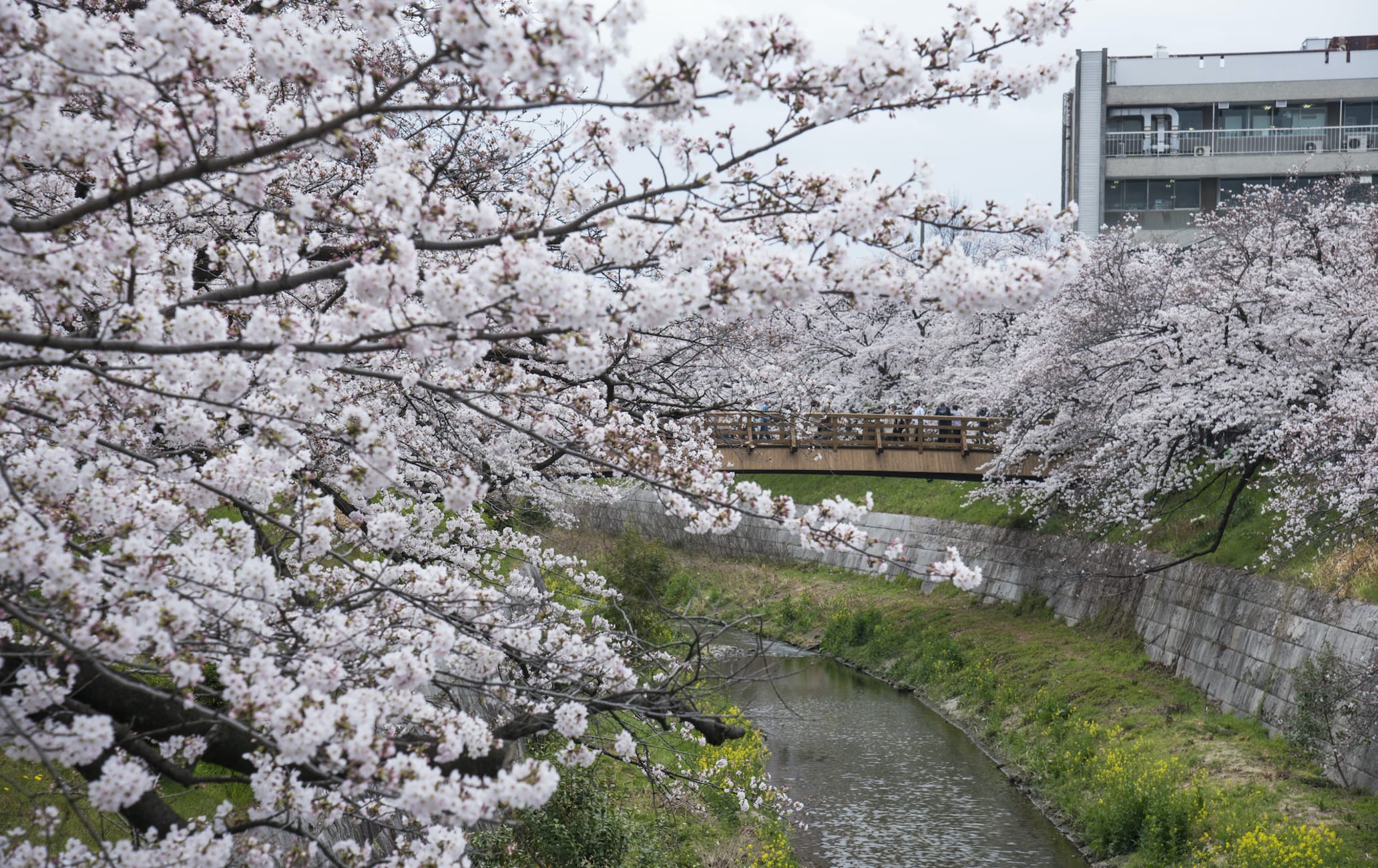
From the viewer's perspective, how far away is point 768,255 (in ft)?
11.8

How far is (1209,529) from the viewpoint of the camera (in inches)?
668

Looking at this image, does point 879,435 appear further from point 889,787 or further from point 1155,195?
point 1155,195

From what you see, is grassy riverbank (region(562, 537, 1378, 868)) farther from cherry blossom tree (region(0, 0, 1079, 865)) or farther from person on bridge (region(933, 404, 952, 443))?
person on bridge (region(933, 404, 952, 443))

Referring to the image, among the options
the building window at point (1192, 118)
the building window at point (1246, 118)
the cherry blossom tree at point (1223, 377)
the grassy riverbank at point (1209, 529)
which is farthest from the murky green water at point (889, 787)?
the building window at point (1246, 118)

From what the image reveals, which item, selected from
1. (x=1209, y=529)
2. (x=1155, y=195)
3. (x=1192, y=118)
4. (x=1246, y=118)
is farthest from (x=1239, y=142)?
(x=1209, y=529)

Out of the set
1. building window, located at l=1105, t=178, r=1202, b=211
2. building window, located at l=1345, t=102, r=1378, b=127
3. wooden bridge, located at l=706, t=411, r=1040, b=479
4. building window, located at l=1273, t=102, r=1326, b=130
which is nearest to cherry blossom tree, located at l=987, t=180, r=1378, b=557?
wooden bridge, located at l=706, t=411, r=1040, b=479

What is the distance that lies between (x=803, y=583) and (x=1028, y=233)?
2380 cm

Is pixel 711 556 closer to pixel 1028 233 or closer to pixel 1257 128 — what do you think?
pixel 1257 128

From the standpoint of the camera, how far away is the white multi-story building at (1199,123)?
34438 millimetres

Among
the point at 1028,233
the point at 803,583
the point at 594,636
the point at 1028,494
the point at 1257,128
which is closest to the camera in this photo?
the point at 1028,233

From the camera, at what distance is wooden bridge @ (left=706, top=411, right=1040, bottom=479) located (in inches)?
892

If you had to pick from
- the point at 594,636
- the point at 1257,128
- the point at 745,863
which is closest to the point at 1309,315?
the point at 745,863

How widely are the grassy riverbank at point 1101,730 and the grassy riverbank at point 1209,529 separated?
1762 mm

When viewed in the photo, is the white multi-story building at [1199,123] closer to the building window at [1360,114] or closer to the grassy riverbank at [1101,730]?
the building window at [1360,114]
